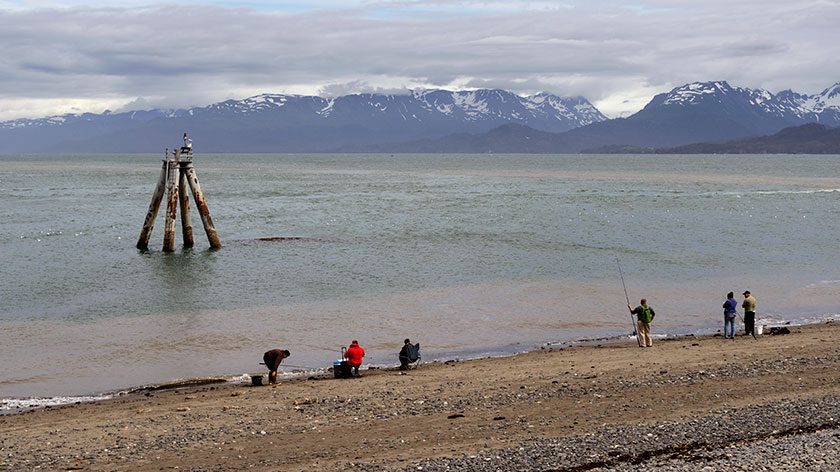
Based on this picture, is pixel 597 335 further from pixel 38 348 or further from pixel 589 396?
pixel 38 348

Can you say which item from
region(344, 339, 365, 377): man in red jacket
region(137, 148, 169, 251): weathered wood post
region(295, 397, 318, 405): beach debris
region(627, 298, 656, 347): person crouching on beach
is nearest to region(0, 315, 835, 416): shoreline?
region(344, 339, 365, 377): man in red jacket

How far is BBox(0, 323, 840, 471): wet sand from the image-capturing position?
1165 centimetres

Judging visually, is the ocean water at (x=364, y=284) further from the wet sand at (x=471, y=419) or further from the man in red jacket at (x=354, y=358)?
the wet sand at (x=471, y=419)

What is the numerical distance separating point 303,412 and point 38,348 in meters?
10.4

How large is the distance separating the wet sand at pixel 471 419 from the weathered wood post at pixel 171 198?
21656 millimetres

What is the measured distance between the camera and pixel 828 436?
11656 millimetres

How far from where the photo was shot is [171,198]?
122 ft

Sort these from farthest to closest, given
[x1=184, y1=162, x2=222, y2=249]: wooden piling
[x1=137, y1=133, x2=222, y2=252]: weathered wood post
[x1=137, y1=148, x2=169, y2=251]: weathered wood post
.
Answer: [x1=137, y1=148, x2=169, y2=251]: weathered wood post < [x1=184, y1=162, x2=222, y2=249]: wooden piling < [x1=137, y1=133, x2=222, y2=252]: weathered wood post

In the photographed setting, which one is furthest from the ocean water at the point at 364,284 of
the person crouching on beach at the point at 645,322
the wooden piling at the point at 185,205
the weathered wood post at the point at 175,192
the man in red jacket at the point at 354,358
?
the person crouching on beach at the point at 645,322

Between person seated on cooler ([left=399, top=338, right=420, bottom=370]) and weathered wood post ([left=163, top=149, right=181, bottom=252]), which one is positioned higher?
weathered wood post ([left=163, top=149, right=181, bottom=252])

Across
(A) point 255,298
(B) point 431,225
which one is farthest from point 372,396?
(B) point 431,225

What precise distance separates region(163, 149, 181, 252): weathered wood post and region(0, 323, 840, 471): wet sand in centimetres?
2166

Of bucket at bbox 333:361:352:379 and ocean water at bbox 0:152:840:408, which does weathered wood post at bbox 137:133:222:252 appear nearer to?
ocean water at bbox 0:152:840:408

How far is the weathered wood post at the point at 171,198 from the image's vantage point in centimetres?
3716
